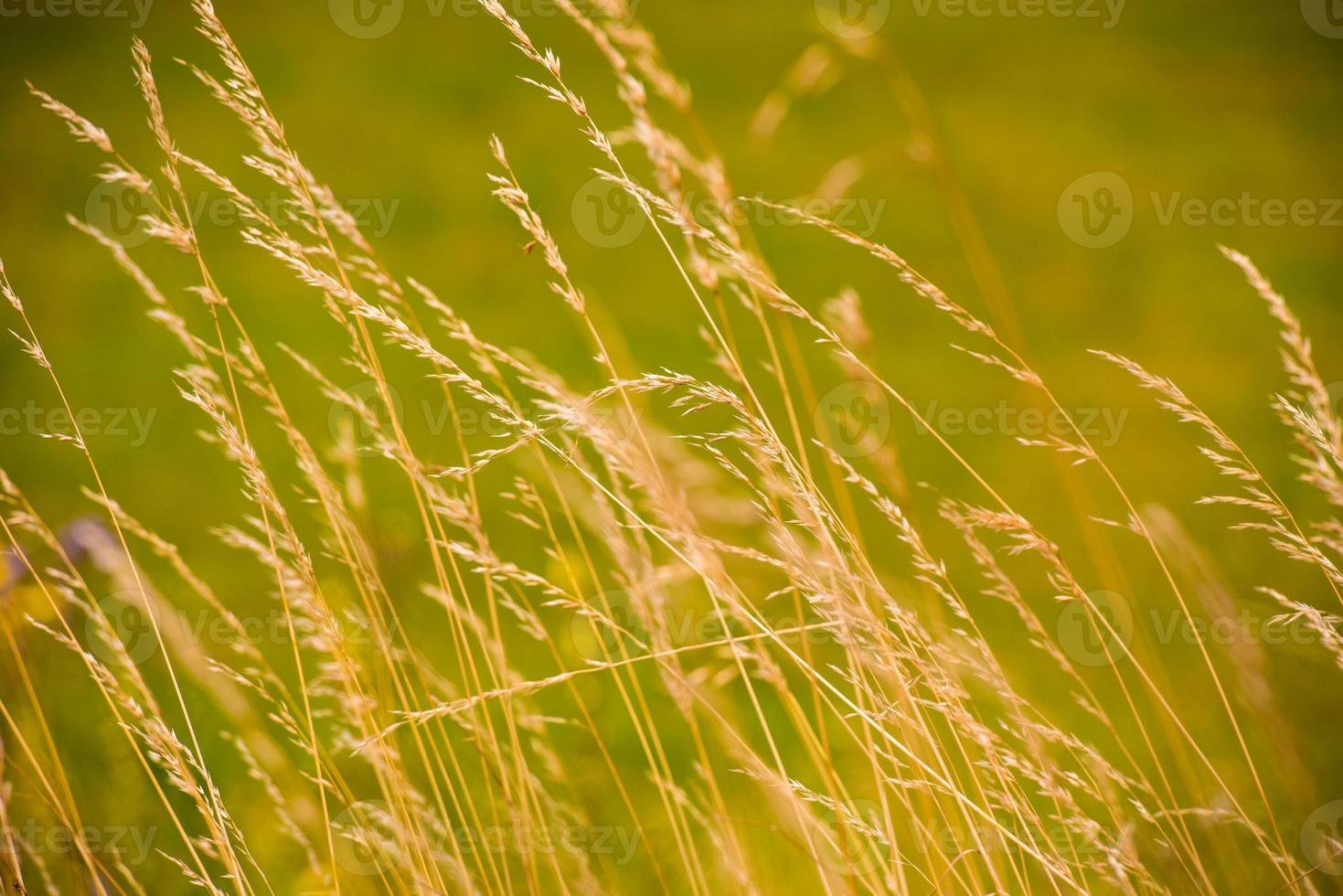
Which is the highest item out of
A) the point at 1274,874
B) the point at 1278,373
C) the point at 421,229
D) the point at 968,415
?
the point at 421,229

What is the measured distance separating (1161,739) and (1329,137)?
6275 mm

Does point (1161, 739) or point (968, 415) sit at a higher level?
point (968, 415)

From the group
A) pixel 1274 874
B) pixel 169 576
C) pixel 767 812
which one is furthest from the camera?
pixel 169 576

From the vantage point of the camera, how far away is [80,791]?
6.24 ft

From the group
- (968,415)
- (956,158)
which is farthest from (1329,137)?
(968,415)

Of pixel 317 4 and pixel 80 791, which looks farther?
pixel 317 4

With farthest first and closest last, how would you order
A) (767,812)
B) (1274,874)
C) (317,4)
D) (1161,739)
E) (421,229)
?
(317,4) → (421,229) → (1161,739) → (767,812) → (1274,874)

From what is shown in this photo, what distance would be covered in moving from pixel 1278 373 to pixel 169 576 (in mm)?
5613

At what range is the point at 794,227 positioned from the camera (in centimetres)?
624

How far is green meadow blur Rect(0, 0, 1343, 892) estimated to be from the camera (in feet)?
12.5

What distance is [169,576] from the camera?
3.05 metres

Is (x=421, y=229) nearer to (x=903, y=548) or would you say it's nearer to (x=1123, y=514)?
(x=903, y=548)

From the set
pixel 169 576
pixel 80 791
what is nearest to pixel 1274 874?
pixel 80 791

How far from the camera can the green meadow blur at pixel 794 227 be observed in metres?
3.80
